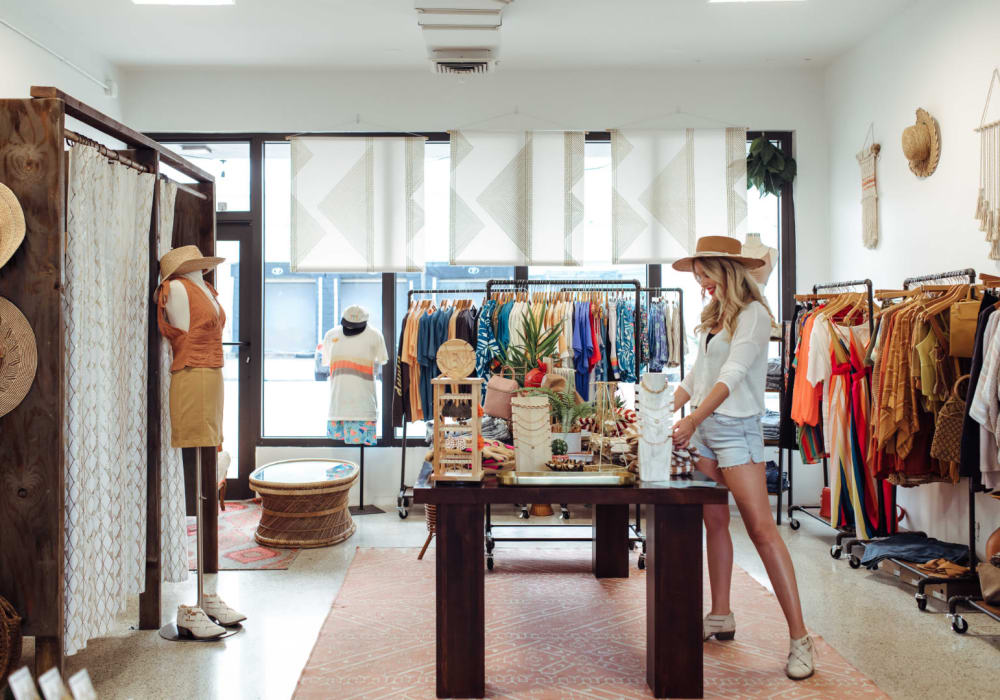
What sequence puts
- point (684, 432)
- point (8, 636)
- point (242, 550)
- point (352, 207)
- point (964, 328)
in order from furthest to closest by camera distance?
point (352, 207) < point (242, 550) < point (964, 328) < point (684, 432) < point (8, 636)

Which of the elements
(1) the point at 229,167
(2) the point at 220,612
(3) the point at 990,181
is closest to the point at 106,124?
(2) the point at 220,612

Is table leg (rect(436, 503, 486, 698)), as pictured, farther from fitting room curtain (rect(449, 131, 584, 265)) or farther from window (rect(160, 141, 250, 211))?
window (rect(160, 141, 250, 211))

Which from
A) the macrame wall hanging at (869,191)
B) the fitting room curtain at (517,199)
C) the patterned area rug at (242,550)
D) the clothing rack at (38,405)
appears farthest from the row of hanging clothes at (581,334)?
the clothing rack at (38,405)

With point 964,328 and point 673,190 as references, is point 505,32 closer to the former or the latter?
point 673,190

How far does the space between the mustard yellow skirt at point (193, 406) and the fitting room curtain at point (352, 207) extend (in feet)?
10.4

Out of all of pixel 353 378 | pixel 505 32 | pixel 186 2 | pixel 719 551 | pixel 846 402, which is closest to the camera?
pixel 719 551

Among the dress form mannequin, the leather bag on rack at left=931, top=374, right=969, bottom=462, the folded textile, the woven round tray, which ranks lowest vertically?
the folded textile

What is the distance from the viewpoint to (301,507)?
492 cm

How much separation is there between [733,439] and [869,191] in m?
3.54

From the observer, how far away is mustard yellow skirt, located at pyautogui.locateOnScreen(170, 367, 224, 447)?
333 cm

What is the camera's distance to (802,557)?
4738mm

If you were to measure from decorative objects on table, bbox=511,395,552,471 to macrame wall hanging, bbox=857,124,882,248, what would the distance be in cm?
388

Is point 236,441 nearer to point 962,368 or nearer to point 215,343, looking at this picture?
point 215,343

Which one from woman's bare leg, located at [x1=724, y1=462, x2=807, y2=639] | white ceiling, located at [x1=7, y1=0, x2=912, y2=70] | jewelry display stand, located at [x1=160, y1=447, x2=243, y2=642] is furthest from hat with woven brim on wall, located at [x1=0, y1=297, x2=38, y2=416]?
white ceiling, located at [x1=7, y1=0, x2=912, y2=70]
